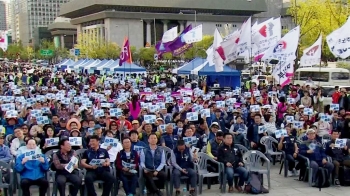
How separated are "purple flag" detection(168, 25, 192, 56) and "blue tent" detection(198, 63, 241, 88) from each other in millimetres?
1774

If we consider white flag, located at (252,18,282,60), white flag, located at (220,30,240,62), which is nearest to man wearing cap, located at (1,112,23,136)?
white flag, located at (220,30,240,62)

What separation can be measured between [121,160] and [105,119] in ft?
14.6

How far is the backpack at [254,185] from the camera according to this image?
10.1 m

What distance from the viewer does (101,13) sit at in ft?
319

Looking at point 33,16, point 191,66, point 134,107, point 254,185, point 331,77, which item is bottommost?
point 254,185

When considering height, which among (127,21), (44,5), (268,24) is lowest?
(268,24)

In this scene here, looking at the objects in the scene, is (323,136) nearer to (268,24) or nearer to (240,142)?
(240,142)

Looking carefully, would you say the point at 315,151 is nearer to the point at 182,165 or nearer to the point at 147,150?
the point at 182,165

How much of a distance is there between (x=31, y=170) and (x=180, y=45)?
18.1m

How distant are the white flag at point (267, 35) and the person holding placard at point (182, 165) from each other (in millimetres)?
11507

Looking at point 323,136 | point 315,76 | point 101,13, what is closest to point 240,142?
point 323,136

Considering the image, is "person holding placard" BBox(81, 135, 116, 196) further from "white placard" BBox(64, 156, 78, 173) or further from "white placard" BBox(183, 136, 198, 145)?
"white placard" BBox(183, 136, 198, 145)

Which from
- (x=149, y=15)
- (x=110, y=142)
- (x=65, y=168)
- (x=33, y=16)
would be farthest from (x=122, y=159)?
(x=33, y=16)

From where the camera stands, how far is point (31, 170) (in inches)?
354
